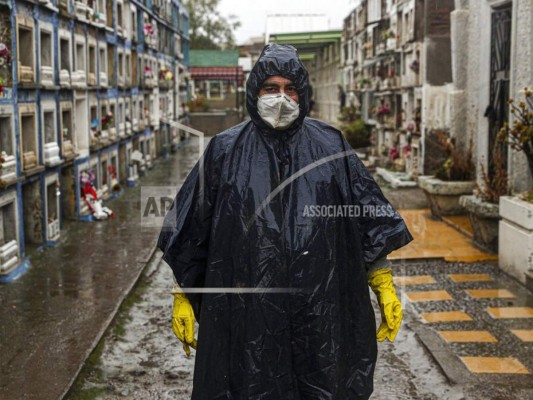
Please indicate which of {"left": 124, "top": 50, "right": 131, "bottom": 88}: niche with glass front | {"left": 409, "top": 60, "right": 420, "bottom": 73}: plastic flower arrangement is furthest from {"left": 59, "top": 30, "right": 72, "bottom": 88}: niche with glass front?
{"left": 409, "top": 60, "right": 420, "bottom": 73}: plastic flower arrangement

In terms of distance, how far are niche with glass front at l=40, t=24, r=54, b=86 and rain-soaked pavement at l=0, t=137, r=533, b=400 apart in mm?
4550

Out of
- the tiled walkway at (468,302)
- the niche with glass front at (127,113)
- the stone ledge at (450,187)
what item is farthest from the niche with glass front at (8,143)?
the niche with glass front at (127,113)

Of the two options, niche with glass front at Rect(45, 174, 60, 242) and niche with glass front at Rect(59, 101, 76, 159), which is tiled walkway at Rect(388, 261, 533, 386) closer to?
niche with glass front at Rect(45, 174, 60, 242)

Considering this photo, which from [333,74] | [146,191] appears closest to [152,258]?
[146,191]

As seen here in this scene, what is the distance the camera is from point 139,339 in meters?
9.15

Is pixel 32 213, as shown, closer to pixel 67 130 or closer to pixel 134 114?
pixel 67 130

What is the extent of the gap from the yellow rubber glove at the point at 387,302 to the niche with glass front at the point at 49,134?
12863 millimetres

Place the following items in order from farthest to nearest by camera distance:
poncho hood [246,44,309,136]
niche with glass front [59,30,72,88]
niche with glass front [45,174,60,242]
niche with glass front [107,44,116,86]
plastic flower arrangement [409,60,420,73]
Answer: niche with glass front [107,44,116,86] → plastic flower arrangement [409,60,420,73] → niche with glass front [59,30,72,88] → niche with glass front [45,174,60,242] → poncho hood [246,44,309,136]

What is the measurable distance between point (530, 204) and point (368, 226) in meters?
6.75

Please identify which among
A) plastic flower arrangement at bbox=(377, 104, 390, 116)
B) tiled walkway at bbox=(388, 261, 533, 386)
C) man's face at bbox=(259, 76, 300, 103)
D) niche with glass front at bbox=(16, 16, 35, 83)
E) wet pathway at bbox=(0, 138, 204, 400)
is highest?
niche with glass front at bbox=(16, 16, 35, 83)

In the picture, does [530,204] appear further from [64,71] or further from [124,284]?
[64,71]

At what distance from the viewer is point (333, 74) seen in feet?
168

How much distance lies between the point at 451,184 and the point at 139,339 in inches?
342

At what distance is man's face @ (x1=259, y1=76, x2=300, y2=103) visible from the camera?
4.32m
